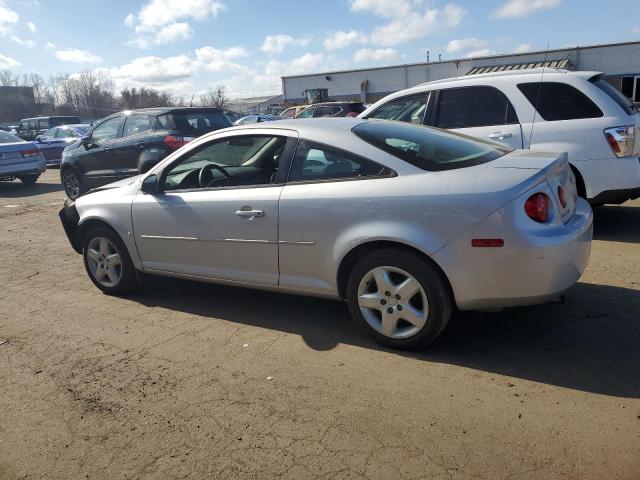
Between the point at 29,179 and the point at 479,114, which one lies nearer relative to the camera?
the point at 479,114

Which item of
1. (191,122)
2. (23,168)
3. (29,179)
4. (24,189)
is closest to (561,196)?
(191,122)

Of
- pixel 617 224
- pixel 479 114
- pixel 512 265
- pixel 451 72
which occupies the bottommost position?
pixel 617 224

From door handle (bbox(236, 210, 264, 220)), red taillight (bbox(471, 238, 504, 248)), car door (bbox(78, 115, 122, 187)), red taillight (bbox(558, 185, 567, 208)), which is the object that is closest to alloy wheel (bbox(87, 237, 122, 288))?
door handle (bbox(236, 210, 264, 220))

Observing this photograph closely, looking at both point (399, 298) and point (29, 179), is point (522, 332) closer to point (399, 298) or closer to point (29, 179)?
point (399, 298)

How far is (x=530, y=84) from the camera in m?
6.24

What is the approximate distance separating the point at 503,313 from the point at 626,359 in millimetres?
961

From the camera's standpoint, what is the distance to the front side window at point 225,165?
14.4 ft

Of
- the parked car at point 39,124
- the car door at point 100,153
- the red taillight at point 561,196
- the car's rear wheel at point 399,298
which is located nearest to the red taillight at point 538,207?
the red taillight at point 561,196

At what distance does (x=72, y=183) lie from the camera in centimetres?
1116

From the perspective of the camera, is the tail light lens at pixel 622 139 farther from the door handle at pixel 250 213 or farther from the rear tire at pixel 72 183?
the rear tire at pixel 72 183

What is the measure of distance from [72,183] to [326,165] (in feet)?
29.5

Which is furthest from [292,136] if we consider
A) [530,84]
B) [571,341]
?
[530,84]

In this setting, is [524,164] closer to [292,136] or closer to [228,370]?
[292,136]

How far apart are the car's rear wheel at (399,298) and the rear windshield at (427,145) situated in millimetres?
672
